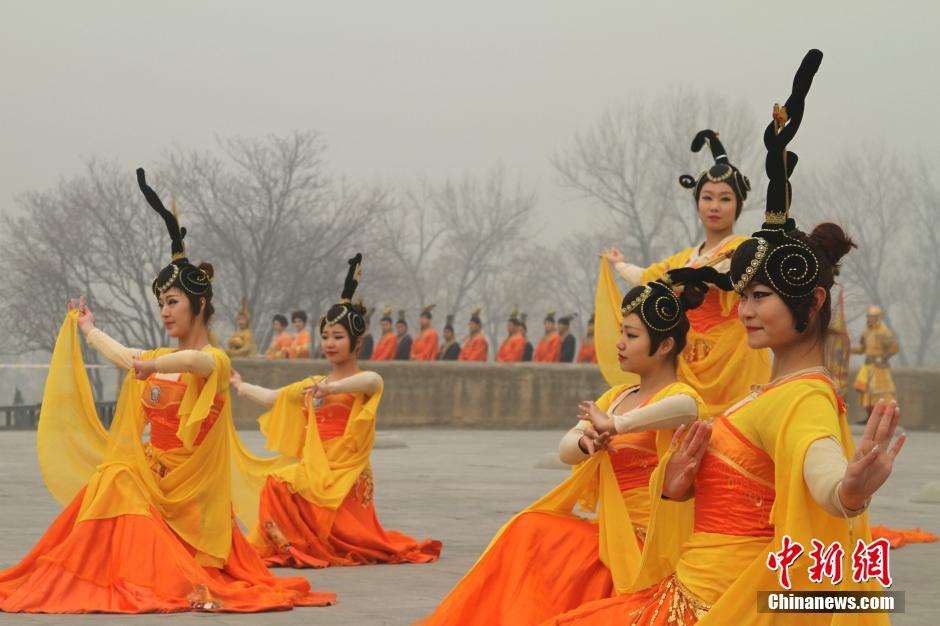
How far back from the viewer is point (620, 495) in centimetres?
577

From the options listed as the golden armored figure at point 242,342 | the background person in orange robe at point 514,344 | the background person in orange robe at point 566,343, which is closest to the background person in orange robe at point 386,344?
the background person in orange robe at point 514,344

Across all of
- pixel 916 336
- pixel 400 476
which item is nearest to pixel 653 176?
pixel 916 336

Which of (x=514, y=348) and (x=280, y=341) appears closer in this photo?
(x=280, y=341)

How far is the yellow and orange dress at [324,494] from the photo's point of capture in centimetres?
954

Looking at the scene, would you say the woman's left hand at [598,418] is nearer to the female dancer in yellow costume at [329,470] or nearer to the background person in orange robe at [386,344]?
the female dancer in yellow costume at [329,470]

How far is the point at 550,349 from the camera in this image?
111ft

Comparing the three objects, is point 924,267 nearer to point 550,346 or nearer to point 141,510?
point 550,346

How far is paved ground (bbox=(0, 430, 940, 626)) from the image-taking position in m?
7.41

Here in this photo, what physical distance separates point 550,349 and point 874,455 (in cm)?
3024

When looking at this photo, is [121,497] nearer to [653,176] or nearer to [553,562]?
[553,562]

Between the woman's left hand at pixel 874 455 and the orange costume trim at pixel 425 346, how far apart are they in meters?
29.3

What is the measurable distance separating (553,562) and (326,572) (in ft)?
11.8

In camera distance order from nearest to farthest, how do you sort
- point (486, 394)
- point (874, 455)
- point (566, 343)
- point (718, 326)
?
point (874, 455), point (718, 326), point (486, 394), point (566, 343)

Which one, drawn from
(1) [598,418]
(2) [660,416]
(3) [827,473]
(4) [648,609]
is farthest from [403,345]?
(3) [827,473]
